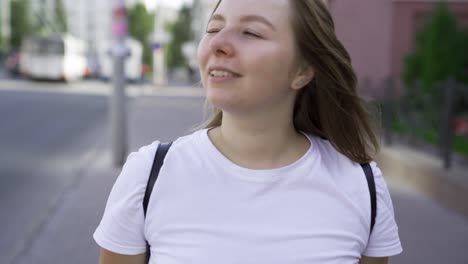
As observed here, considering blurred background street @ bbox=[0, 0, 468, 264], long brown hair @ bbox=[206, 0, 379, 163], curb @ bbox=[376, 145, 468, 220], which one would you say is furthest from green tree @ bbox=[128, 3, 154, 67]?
long brown hair @ bbox=[206, 0, 379, 163]

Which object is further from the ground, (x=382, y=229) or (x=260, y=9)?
(x=260, y=9)

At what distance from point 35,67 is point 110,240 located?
4308 cm

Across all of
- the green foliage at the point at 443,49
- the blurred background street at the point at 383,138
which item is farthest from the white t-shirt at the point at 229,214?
the green foliage at the point at 443,49

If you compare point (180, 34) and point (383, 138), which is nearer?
point (383, 138)

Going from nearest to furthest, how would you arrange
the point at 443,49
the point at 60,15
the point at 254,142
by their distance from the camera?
the point at 254,142
the point at 443,49
the point at 60,15

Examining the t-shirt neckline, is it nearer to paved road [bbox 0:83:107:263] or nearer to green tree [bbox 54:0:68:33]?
paved road [bbox 0:83:107:263]

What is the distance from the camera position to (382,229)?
1888mm

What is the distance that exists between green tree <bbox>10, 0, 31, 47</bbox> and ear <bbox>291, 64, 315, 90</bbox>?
333ft

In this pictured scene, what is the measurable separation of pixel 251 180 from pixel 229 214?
0.31 ft

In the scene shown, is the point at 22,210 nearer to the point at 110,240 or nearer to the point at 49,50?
the point at 110,240

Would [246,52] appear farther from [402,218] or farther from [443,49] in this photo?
[443,49]

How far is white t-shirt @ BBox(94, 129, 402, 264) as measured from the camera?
5.62 ft

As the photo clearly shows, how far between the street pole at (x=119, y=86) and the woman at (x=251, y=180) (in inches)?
330

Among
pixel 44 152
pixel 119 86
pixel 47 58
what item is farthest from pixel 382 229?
pixel 47 58
